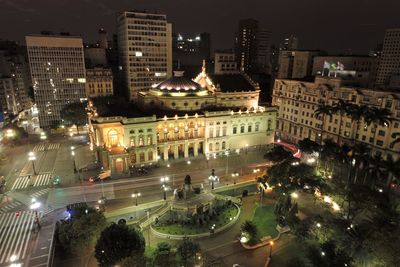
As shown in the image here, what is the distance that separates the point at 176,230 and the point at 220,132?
4541 cm

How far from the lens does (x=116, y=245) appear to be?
4106 cm

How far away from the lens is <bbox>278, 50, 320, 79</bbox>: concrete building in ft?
460

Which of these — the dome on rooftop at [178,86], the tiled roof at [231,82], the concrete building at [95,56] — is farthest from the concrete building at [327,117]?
the concrete building at [95,56]

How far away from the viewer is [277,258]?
46.7 m

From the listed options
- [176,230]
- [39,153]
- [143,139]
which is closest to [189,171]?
[143,139]

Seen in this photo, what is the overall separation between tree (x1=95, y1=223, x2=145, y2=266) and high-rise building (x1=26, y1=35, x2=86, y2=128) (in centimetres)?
9631

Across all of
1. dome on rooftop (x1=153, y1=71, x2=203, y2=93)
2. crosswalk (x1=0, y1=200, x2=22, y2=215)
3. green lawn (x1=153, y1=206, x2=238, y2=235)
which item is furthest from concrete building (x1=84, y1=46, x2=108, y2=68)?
green lawn (x1=153, y1=206, x2=238, y2=235)

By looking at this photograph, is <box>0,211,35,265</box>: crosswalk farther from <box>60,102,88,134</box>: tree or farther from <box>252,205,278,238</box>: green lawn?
<box>60,102,88,134</box>: tree

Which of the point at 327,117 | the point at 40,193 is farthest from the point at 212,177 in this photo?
the point at 327,117

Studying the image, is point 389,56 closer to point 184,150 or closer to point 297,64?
point 297,64

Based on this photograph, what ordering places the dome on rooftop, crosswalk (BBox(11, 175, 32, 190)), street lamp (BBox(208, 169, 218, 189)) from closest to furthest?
crosswalk (BBox(11, 175, 32, 190)), street lamp (BBox(208, 169, 218, 189)), the dome on rooftop

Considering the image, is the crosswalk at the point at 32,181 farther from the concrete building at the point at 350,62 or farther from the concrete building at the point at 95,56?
the concrete building at the point at 350,62

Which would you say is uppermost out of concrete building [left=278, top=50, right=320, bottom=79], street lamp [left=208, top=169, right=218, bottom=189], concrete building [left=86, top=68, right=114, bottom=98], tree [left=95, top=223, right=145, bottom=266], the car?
concrete building [left=278, top=50, right=320, bottom=79]

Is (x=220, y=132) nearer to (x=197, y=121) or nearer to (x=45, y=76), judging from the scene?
(x=197, y=121)
